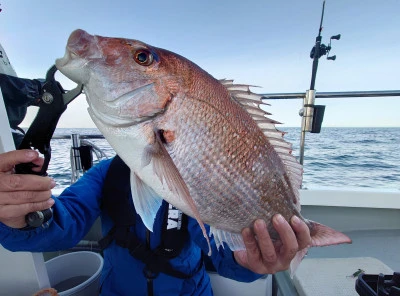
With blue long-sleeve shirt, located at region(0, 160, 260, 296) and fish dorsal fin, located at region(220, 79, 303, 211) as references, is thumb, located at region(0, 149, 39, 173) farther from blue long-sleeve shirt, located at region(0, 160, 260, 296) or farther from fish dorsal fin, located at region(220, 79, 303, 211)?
fish dorsal fin, located at region(220, 79, 303, 211)

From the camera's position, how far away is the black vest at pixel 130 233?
A: 1.26 metres

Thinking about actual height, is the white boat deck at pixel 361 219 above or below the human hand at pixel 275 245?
below

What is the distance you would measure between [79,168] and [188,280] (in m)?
1.32

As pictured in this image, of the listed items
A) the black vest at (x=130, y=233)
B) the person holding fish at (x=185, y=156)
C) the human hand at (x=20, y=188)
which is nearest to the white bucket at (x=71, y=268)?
the black vest at (x=130, y=233)

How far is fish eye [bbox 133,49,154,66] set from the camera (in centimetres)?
71

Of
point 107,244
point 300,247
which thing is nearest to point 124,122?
point 300,247

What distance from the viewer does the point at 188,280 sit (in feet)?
4.34

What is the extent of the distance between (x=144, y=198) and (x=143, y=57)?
40 centimetres

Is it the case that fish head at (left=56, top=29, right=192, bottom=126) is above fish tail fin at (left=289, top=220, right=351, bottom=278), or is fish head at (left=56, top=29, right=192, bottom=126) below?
above

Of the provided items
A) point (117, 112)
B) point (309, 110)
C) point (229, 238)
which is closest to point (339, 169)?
point (309, 110)

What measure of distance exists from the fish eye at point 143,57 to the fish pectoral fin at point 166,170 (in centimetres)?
20

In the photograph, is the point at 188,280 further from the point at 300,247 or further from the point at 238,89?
the point at 238,89

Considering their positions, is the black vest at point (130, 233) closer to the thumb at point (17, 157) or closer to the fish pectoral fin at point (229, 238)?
the fish pectoral fin at point (229, 238)

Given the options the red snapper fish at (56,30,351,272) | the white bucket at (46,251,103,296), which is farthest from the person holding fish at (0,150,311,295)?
the white bucket at (46,251,103,296)
